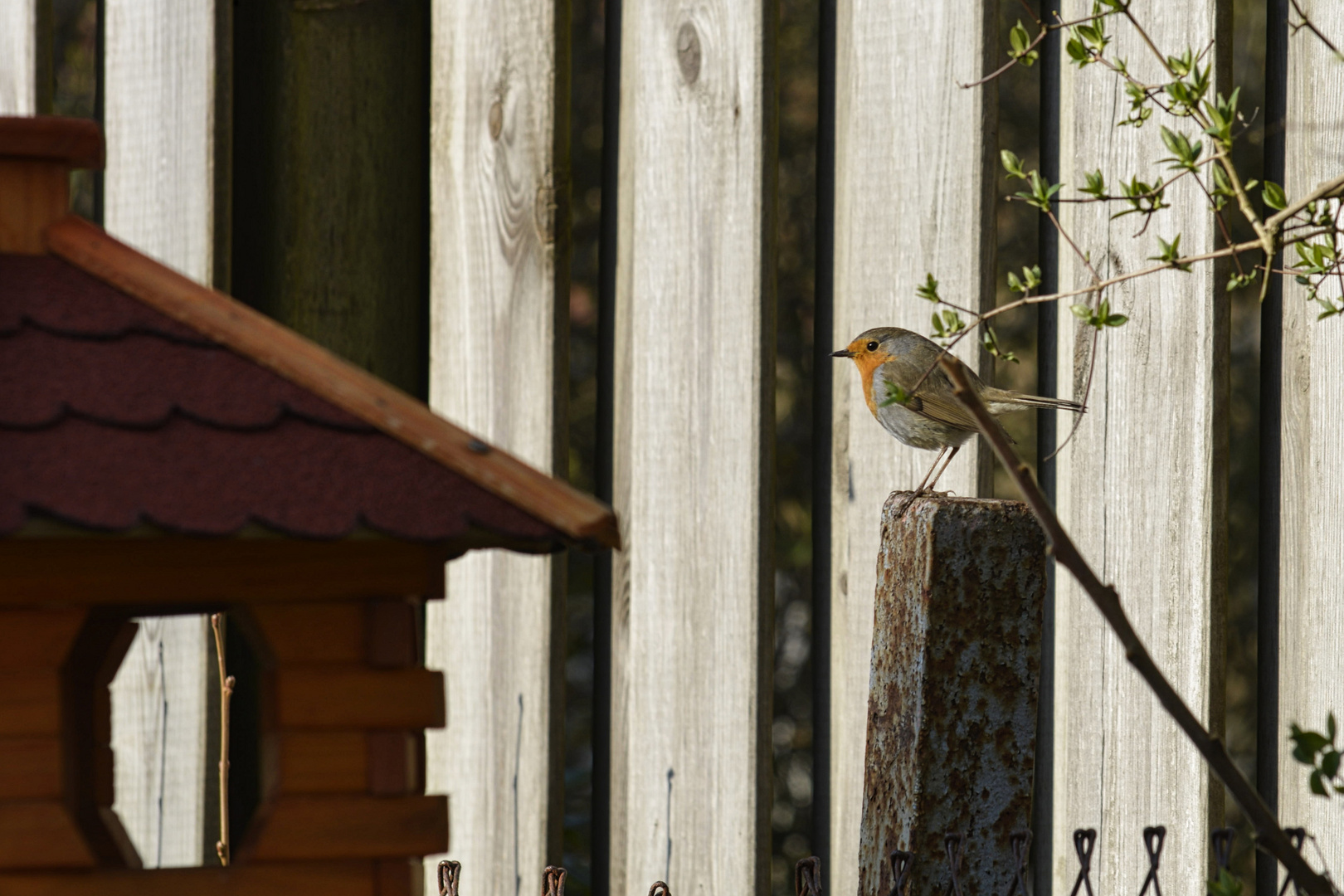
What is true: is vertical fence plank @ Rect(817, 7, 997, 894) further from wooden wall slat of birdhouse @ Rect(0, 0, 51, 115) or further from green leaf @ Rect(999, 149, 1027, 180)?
wooden wall slat of birdhouse @ Rect(0, 0, 51, 115)

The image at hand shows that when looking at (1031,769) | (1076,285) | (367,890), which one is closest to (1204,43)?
(1076,285)

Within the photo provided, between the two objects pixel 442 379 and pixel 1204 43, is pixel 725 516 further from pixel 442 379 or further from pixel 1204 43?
pixel 1204 43

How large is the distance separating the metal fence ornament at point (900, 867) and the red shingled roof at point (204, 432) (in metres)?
0.56

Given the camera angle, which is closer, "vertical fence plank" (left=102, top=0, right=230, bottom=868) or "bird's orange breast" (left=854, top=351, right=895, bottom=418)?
"bird's orange breast" (left=854, top=351, right=895, bottom=418)

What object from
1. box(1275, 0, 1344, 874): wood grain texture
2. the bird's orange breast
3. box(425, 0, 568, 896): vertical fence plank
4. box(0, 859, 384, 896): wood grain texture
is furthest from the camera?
box(425, 0, 568, 896): vertical fence plank

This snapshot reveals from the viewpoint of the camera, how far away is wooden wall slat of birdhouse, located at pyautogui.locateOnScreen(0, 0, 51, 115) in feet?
7.35

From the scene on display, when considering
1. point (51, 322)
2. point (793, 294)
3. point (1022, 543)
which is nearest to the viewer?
point (51, 322)

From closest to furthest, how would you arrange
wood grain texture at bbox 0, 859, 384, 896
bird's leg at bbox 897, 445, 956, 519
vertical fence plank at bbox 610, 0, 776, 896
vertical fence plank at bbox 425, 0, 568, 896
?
wood grain texture at bbox 0, 859, 384, 896 → bird's leg at bbox 897, 445, 956, 519 → vertical fence plank at bbox 610, 0, 776, 896 → vertical fence plank at bbox 425, 0, 568, 896

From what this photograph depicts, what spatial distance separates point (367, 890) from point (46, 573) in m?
0.33

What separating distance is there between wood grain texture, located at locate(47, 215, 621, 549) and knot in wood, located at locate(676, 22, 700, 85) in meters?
1.29

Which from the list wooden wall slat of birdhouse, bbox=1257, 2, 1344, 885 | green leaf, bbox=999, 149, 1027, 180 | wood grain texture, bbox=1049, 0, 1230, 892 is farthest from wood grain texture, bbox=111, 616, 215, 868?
wooden wall slat of birdhouse, bbox=1257, 2, 1344, 885

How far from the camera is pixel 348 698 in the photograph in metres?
0.99

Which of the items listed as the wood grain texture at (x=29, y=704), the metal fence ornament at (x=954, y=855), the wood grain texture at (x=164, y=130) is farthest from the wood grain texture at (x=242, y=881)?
the wood grain texture at (x=164, y=130)

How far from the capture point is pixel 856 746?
203 centimetres
